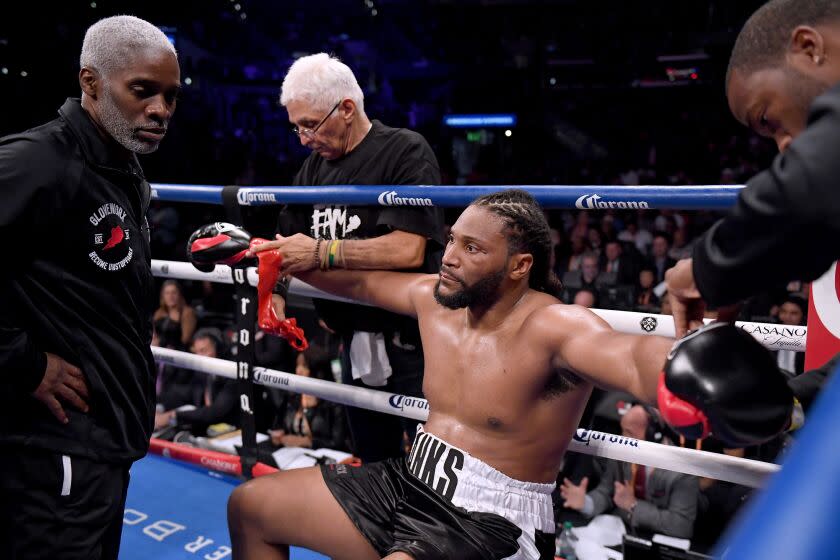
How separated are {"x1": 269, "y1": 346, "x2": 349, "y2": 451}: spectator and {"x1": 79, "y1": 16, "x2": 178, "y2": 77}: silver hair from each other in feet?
10.0

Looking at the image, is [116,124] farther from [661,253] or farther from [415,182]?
[661,253]

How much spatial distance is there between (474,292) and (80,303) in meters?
0.90

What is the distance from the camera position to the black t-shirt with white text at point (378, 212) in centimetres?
195

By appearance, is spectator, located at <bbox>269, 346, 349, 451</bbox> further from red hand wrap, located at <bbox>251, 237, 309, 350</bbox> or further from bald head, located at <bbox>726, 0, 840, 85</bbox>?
bald head, located at <bbox>726, 0, 840, 85</bbox>

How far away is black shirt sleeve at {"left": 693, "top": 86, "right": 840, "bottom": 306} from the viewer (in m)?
0.68

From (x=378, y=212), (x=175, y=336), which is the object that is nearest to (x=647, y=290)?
(x=175, y=336)

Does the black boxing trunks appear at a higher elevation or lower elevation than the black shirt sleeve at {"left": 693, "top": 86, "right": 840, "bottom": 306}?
lower

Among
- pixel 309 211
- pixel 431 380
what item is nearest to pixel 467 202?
pixel 431 380

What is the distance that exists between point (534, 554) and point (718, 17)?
514 inches

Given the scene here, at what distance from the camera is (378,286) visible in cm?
190

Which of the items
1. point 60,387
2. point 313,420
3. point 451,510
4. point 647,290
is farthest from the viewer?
point 647,290

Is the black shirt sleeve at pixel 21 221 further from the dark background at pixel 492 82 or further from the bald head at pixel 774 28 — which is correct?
the dark background at pixel 492 82

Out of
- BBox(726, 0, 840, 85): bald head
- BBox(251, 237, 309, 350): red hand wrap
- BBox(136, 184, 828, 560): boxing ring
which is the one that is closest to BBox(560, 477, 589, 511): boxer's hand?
BBox(136, 184, 828, 560): boxing ring

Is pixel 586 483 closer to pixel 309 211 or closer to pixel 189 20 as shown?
pixel 309 211
